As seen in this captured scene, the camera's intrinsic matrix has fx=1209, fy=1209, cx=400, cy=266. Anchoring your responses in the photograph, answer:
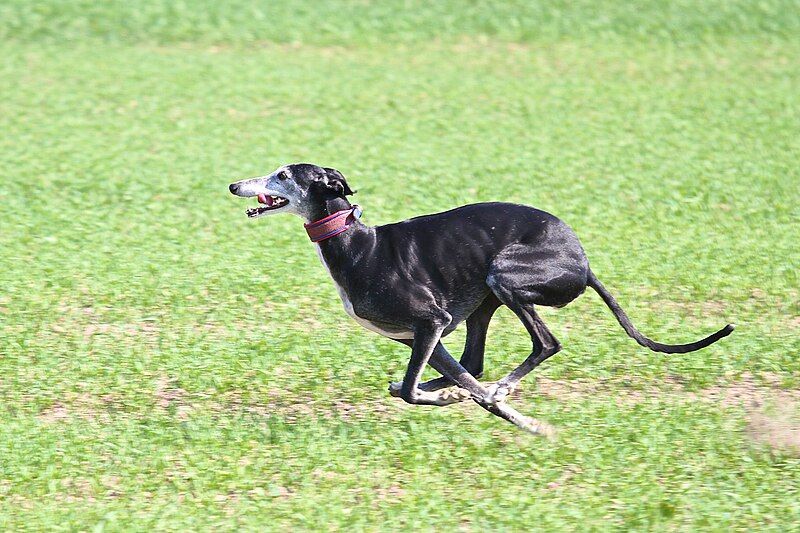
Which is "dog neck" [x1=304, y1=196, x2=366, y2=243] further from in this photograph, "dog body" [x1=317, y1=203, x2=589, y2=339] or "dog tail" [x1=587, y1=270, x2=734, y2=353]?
"dog tail" [x1=587, y1=270, x2=734, y2=353]

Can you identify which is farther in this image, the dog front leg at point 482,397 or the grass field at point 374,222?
the dog front leg at point 482,397

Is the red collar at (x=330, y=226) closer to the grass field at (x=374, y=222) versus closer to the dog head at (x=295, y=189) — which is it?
the dog head at (x=295, y=189)

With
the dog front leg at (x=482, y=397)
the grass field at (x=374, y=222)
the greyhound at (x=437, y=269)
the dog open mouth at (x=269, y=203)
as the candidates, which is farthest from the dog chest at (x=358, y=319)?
the grass field at (x=374, y=222)

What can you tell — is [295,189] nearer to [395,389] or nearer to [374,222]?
[395,389]

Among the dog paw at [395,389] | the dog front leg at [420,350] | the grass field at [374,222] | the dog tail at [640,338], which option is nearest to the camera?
the grass field at [374,222]

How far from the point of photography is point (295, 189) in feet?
24.0

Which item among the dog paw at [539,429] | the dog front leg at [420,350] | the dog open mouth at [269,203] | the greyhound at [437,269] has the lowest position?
the dog paw at [539,429]

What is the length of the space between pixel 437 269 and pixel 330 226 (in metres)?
0.70

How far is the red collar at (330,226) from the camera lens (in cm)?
731

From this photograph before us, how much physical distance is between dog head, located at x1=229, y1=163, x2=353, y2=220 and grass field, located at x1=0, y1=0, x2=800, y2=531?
4.57 ft

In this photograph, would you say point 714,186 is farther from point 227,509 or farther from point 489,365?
point 227,509

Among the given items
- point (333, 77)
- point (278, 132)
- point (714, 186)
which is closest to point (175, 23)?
point (333, 77)

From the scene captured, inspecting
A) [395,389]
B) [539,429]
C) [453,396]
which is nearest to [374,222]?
[395,389]

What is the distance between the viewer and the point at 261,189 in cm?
733
